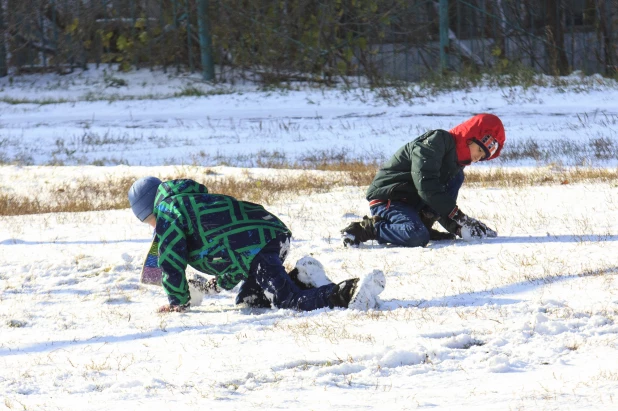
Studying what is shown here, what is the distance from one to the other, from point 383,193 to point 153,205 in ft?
7.13

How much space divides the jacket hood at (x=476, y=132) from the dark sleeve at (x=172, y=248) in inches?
90.9

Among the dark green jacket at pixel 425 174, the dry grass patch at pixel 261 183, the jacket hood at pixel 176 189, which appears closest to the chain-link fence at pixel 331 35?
the dry grass patch at pixel 261 183

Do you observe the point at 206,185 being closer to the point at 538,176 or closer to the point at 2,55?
the point at 538,176

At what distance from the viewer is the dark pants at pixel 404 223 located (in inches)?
246

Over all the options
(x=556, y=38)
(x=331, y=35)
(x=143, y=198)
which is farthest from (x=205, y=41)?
(x=143, y=198)

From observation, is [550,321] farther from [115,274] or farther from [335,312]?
[115,274]

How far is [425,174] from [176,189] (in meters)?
2.00

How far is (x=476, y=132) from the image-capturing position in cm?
608

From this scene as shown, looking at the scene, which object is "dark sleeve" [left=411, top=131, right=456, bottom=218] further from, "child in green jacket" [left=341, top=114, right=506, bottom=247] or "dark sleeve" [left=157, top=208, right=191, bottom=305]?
"dark sleeve" [left=157, top=208, right=191, bottom=305]

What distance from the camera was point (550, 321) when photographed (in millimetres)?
3988

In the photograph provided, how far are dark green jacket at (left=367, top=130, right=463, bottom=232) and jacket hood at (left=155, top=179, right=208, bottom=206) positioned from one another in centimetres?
185

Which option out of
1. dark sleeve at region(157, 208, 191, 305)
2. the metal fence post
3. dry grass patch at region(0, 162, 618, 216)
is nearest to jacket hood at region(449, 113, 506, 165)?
dark sleeve at region(157, 208, 191, 305)

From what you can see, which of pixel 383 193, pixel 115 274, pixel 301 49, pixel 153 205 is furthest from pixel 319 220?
pixel 301 49

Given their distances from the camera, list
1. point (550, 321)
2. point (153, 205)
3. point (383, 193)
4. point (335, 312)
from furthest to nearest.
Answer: point (383, 193) < point (153, 205) < point (335, 312) < point (550, 321)
